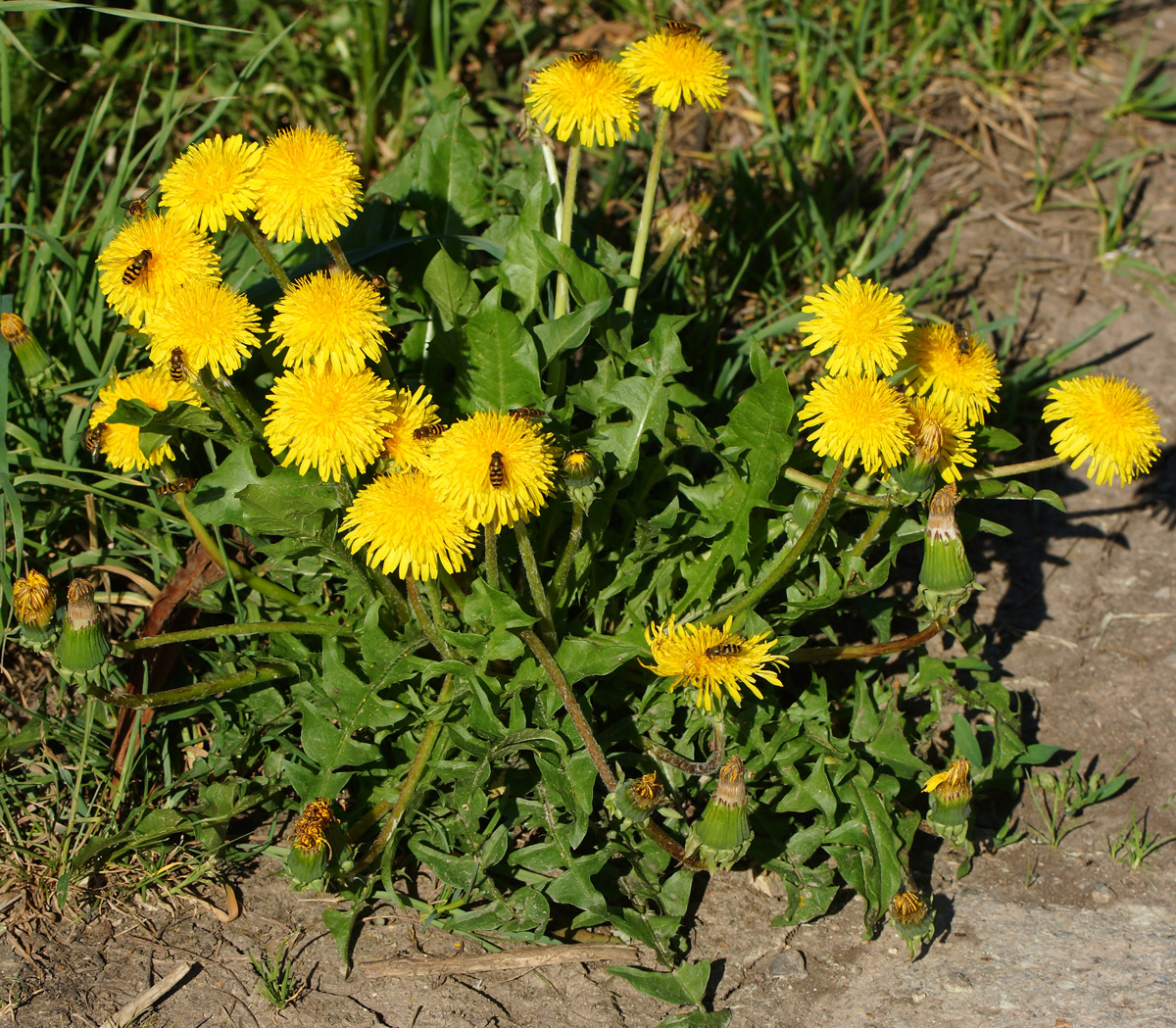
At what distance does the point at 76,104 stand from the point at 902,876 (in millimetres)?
3820

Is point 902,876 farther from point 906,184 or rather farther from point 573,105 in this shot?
point 906,184

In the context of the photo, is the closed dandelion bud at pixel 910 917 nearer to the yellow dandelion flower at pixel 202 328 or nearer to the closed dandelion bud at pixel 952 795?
the closed dandelion bud at pixel 952 795

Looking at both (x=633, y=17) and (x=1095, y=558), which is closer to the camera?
(x=1095, y=558)

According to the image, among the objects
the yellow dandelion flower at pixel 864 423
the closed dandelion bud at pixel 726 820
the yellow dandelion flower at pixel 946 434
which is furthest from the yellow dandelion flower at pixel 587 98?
the closed dandelion bud at pixel 726 820

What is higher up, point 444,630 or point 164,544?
point 444,630

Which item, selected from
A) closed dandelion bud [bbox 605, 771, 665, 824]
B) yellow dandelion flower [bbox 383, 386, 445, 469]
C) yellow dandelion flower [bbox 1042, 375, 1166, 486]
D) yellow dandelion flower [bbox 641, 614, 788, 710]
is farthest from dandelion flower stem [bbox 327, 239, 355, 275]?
yellow dandelion flower [bbox 1042, 375, 1166, 486]

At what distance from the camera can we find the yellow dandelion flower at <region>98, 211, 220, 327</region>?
2.22 meters

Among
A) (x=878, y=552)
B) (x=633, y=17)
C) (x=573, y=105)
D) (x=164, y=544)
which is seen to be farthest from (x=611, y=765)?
(x=633, y=17)

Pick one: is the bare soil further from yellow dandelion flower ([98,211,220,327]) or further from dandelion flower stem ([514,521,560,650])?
yellow dandelion flower ([98,211,220,327])

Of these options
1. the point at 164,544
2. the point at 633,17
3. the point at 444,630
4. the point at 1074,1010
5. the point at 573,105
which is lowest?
the point at 1074,1010

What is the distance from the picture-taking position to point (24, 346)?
2.63 metres

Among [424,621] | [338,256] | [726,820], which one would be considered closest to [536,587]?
[424,621]

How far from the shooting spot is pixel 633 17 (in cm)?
462

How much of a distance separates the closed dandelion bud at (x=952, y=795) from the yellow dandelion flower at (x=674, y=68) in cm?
157
